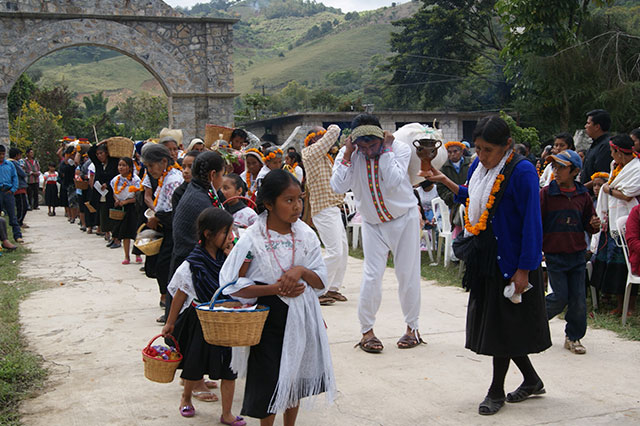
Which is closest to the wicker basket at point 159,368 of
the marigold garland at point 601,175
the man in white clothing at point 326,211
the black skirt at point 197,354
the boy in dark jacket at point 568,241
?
the black skirt at point 197,354

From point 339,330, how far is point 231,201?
6.29ft

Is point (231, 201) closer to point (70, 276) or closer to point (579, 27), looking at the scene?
point (70, 276)

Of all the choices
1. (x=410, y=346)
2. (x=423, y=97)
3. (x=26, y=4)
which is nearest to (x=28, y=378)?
(x=410, y=346)

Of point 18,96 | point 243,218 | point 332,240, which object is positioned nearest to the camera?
point 243,218

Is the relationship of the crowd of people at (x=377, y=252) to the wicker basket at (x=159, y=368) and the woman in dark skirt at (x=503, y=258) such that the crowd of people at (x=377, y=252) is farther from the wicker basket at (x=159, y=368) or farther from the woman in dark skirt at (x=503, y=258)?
the wicker basket at (x=159, y=368)

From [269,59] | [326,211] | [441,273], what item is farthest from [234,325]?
[269,59]

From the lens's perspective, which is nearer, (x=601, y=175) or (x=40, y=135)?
(x=601, y=175)

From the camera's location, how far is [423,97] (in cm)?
4791

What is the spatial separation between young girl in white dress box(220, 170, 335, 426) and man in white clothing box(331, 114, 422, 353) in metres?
2.12

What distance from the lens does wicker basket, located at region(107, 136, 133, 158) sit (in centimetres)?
1169

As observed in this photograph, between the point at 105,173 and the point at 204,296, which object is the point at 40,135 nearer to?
the point at 105,173

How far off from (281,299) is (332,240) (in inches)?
168

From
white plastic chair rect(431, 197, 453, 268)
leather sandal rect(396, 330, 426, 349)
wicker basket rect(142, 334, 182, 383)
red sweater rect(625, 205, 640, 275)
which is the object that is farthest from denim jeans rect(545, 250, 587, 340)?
white plastic chair rect(431, 197, 453, 268)

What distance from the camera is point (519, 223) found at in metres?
4.33
